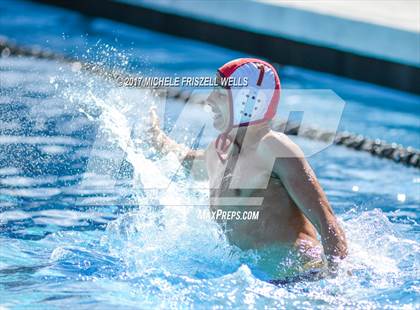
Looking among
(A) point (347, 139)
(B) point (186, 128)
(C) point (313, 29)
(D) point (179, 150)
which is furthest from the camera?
(C) point (313, 29)

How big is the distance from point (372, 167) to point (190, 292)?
8.28 feet

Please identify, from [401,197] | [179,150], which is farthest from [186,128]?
[179,150]

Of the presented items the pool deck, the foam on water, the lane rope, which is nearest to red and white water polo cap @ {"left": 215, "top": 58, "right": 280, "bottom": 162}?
the foam on water

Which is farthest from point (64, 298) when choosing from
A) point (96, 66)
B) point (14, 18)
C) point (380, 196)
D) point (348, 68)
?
point (14, 18)

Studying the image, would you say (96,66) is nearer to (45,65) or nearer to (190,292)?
(45,65)

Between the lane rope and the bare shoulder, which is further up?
the bare shoulder

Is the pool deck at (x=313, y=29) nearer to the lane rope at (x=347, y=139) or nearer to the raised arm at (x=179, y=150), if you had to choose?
the lane rope at (x=347, y=139)

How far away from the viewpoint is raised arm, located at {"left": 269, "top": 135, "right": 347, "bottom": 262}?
3.32 meters

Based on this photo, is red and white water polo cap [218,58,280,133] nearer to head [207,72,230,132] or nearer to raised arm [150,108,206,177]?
head [207,72,230,132]

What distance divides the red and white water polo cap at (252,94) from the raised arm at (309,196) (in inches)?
8.1

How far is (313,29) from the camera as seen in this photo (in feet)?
24.5

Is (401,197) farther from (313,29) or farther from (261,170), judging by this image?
(313,29)

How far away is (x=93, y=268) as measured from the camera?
378 centimetres

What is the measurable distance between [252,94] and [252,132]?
0.15 metres
